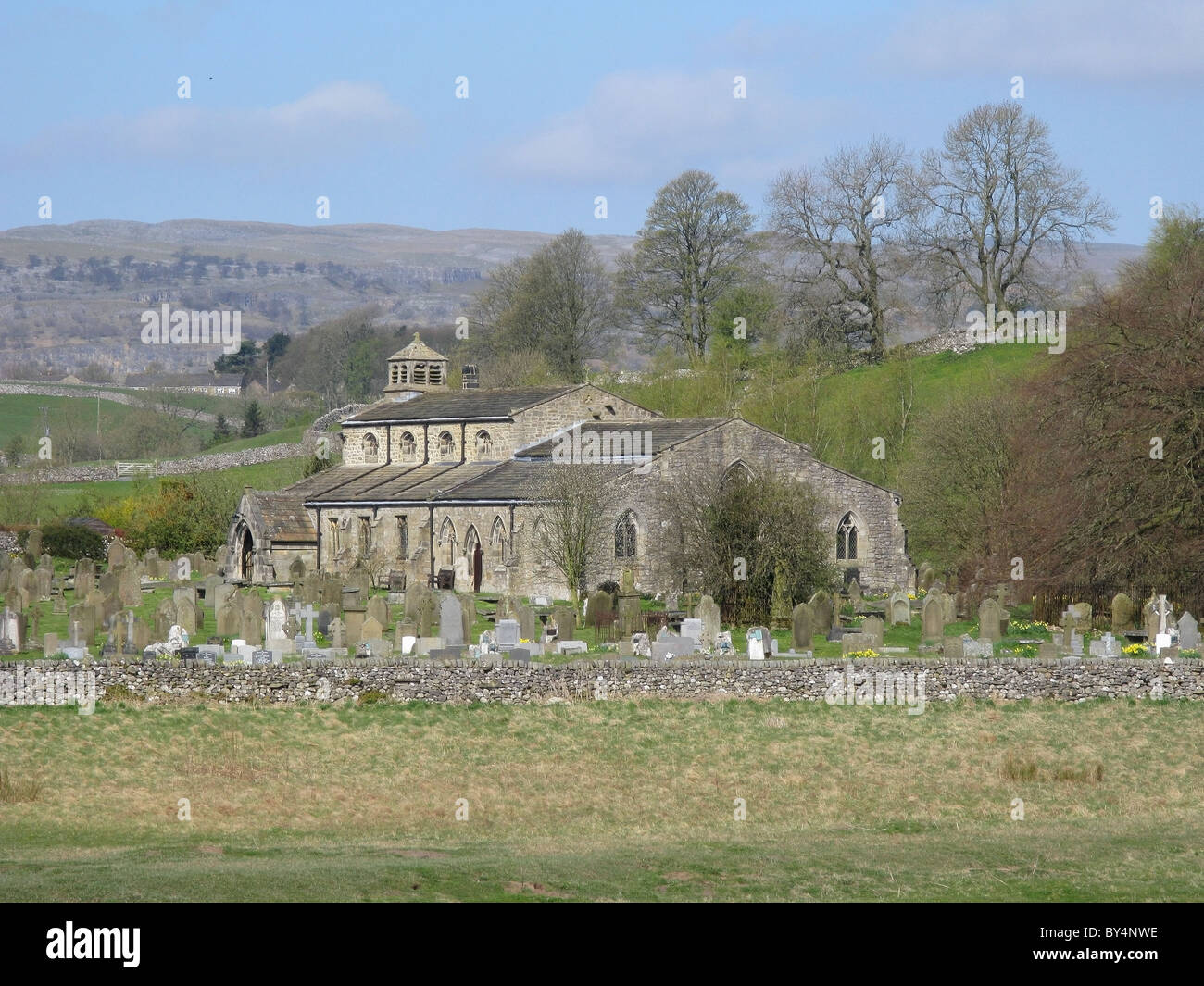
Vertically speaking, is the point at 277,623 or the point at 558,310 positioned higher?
the point at 558,310

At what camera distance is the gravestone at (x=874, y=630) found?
3350cm

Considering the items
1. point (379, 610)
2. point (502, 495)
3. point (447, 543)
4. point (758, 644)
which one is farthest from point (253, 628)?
point (447, 543)

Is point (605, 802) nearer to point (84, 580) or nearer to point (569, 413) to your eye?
point (84, 580)

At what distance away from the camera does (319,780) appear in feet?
78.3

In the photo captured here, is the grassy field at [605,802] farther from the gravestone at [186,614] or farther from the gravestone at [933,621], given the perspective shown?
the gravestone at [186,614]

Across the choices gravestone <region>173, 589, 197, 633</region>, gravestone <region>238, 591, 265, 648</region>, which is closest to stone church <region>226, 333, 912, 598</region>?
gravestone <region>238, 591, 265, 648</region>

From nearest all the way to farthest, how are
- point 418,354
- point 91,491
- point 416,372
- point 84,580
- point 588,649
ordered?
point 588,649, point 84,580, point 416,372, point 418,354, point 91,491

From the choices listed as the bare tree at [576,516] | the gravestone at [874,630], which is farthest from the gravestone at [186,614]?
the gravestone at [874,630]

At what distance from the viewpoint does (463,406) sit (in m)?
61.8

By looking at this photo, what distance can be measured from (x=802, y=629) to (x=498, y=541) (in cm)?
1956

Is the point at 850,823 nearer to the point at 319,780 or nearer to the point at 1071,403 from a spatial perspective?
the point at 319,780
